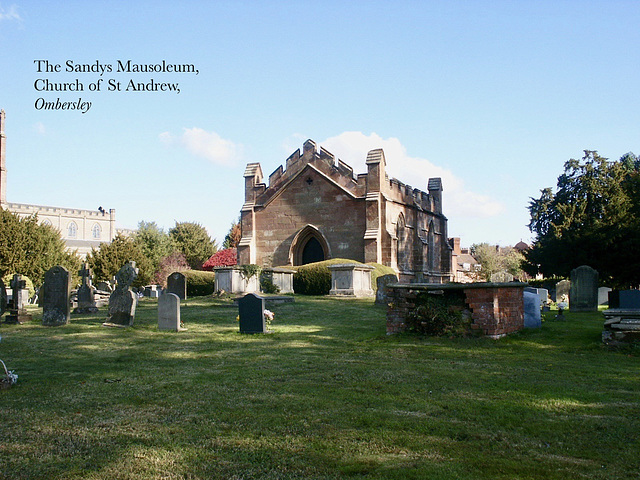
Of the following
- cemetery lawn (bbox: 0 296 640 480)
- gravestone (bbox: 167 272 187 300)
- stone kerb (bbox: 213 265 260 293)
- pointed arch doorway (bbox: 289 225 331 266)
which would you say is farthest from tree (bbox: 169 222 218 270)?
cemetery lawn (bbox: 0 296 640 480)

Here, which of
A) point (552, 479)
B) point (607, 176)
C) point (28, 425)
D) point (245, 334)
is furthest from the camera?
point (607, 176)

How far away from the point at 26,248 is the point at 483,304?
33679mm

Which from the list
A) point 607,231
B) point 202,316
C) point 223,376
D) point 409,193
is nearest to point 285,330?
point 202,316

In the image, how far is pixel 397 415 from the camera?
5.50 meters

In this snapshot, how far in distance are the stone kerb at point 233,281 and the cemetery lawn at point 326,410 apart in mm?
12246

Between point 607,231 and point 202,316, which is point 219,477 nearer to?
point 202,316

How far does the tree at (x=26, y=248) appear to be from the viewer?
1334 inches

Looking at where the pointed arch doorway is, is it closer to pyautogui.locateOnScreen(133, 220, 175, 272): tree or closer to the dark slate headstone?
the dark slate headstone

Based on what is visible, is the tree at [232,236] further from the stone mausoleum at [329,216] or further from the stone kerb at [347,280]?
the stone kerb at [347,280]

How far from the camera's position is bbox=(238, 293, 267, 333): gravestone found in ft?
42.9

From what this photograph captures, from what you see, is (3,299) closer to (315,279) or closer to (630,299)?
(315,279)

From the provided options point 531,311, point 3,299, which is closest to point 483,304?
point 531,311

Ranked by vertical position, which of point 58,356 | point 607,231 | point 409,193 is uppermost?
point 409,193

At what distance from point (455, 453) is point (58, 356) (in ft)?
26.7
